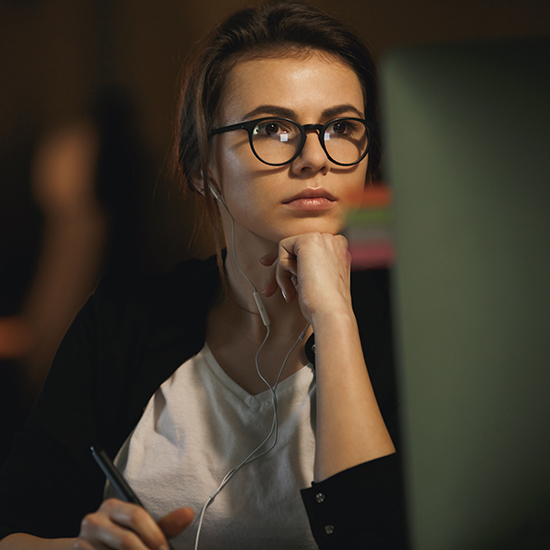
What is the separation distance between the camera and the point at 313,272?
0.71 meters

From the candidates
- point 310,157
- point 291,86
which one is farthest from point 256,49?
point 310,157

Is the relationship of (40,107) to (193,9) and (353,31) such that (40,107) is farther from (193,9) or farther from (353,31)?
(353,31)

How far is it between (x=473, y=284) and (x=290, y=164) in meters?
0.57

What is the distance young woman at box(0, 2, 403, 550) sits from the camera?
2.32 feet

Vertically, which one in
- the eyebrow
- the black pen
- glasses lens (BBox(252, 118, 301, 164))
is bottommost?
the black pen

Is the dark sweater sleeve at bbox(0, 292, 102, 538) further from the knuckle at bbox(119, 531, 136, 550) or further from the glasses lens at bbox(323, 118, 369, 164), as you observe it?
the glasses lens at bbox(323, 118, 369, 164)

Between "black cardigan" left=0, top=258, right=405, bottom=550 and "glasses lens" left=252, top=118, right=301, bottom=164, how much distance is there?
26 centimetres

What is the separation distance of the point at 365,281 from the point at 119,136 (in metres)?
0.59

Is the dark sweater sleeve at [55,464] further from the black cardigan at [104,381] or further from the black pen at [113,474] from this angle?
the black pen at [113,474]

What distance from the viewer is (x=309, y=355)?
0.79 m

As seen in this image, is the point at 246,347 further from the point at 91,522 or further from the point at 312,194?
the point at 91,522

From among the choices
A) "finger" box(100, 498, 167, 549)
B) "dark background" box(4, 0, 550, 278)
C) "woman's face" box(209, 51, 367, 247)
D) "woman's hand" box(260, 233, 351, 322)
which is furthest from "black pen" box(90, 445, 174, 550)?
"dark background" box(4, 0, 550, 278)

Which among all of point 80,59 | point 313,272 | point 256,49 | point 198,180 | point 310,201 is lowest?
point 313,272

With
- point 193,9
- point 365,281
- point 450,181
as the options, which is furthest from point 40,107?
A: point 450,181
